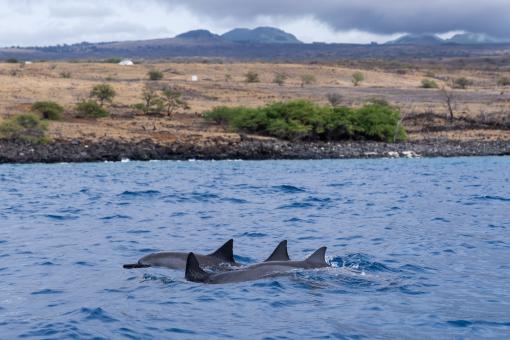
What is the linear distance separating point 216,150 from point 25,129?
1265 cm

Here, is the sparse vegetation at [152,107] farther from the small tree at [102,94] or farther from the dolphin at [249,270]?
the dolphin at [249,270]

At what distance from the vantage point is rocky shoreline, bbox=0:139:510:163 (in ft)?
157

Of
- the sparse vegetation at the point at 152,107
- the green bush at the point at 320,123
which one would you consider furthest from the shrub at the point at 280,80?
the green bush at the point at 320,123

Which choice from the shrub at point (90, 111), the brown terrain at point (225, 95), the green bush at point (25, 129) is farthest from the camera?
the shrub at point (90, 111)

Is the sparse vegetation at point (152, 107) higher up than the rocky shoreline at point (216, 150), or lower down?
higher up

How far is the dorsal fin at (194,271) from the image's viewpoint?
13016 millimetres

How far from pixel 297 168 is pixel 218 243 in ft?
81.5

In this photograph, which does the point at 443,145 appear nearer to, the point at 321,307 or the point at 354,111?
the point at 354,111

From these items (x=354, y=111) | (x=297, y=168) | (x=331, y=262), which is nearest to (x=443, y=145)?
(x=354, y=111)

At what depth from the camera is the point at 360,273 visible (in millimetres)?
13742

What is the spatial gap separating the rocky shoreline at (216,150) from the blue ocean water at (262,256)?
14.1 m

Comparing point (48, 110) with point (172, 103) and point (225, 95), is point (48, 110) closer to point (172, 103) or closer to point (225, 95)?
point (172, 103)

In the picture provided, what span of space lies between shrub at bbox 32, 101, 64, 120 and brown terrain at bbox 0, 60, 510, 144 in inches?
37.9

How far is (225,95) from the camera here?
84.6m
